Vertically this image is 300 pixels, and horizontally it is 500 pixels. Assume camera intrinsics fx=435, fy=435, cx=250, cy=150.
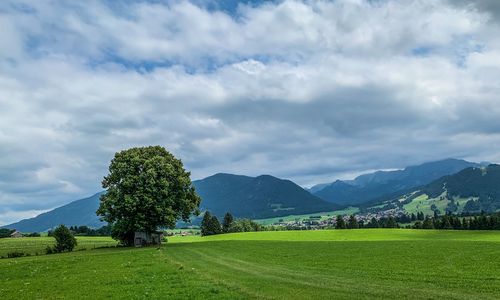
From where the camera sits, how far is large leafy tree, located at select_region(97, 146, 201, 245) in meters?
84.9

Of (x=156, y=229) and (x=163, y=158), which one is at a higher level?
(x=163, y=158)

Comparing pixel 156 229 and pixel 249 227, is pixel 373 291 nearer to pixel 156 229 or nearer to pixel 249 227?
pixel 156 229

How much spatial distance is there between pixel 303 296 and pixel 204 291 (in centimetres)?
618

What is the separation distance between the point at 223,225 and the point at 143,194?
4065 inches

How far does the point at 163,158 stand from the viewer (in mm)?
91125

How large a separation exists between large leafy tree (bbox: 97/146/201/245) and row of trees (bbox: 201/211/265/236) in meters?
80.7

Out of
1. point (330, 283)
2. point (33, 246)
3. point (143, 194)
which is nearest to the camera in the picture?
point (330, 283)

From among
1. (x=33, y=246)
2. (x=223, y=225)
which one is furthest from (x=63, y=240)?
(x=223, y=225)

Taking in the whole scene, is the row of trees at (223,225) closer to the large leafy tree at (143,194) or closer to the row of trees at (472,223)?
the row of trees at (472,223)

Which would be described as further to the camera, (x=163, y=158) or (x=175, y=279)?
(x=163, y=158)

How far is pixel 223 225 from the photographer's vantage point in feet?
605

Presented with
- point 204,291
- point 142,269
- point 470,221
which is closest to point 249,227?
point 470,221

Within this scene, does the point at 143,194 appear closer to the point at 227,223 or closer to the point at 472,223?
the point at 227,223

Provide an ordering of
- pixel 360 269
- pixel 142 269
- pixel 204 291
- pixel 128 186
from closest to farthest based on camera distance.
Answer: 1. pixel 204 291
2. pixel 360 269
3. pixel 142 269
4. pixel 128 186
